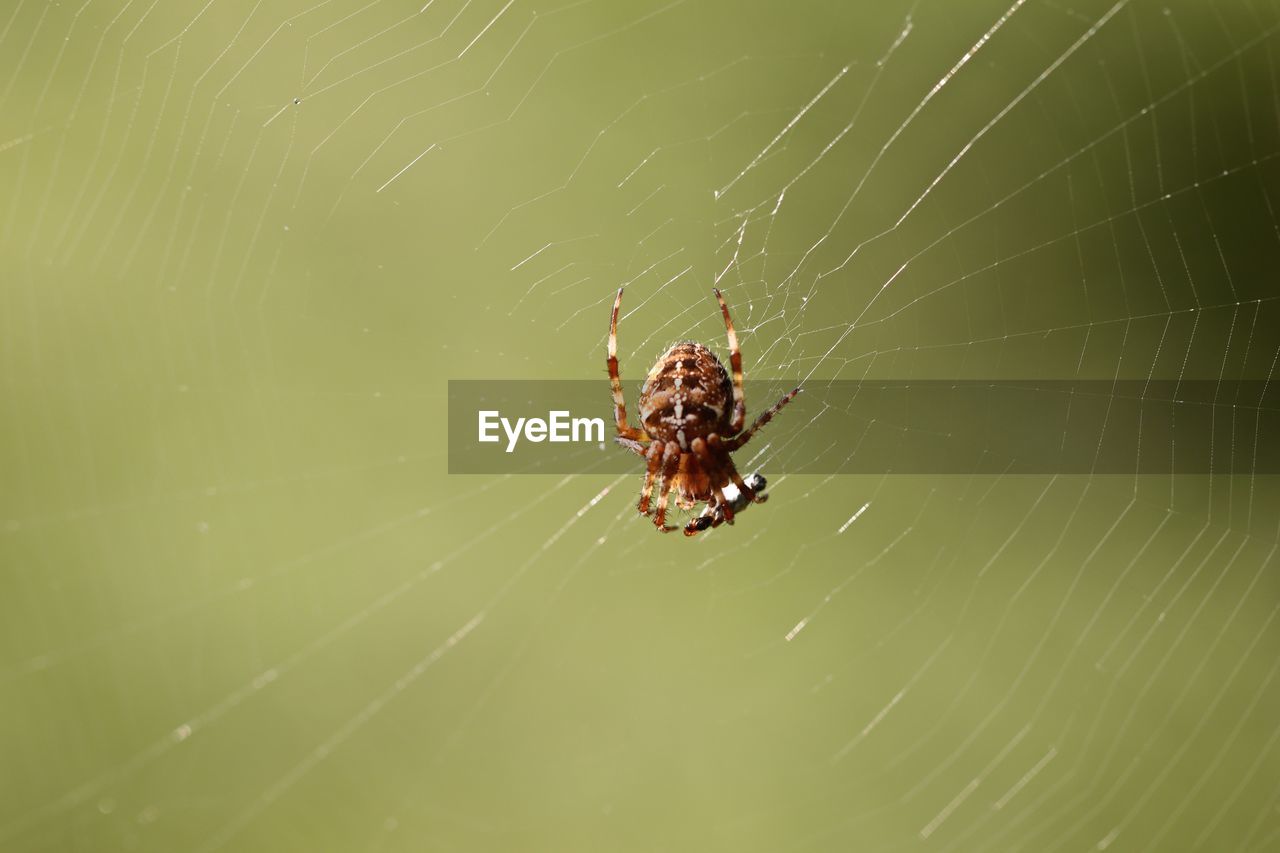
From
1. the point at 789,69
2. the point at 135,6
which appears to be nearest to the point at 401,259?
the point at 135,6

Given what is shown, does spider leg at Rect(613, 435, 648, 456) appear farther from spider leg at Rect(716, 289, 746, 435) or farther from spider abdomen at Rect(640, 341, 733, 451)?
spider leg at Rect(716, 289, 746, 435)

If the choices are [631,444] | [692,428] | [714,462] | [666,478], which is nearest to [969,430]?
[714,462]

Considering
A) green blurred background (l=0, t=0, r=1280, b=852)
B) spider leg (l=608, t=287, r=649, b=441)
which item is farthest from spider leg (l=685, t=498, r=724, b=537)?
green blurred background (l=0, t=0, r=1280, b=852)

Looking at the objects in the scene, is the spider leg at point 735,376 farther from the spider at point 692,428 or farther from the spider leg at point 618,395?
the spider leg at point 618,395

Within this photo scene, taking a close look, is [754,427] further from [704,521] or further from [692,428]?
[704,521]

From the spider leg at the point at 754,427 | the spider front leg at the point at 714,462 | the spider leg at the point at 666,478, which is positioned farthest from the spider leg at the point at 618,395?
the spider leg at the point at 754,427

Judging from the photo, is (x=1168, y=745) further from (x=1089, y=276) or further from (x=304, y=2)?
(x=304, y=2)
